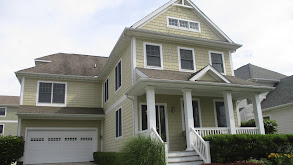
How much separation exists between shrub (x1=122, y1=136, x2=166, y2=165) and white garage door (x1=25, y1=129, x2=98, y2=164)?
31.1 ft

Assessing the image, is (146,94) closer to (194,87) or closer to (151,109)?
(151,109)

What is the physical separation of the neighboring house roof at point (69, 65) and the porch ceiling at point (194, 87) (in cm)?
863

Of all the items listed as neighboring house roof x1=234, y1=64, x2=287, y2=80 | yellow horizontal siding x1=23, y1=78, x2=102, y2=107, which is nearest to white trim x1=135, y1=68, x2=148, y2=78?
yellow horizontal siding x1=23, y1=78, x2=102, y2=107

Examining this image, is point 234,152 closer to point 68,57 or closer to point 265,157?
point 265,157

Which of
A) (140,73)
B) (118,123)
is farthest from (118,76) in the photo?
(140,73)

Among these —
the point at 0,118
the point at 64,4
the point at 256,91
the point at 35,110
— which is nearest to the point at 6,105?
the point at 0,118

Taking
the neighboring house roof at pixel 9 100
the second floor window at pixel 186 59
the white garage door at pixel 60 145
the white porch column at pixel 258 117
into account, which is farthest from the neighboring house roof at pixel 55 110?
the neighboring house roof at pixel 9 100

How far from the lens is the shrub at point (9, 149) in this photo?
552 inches

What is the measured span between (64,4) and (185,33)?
6.42m

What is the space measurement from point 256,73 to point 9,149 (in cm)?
1880

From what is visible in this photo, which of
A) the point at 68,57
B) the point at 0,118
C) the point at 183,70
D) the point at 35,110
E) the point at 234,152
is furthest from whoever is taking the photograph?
the point at 0,118

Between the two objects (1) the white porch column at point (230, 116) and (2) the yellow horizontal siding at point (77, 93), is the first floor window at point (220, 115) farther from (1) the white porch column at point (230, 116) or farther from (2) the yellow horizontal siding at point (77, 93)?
(2) the yellow horizontal siding at point (77, 93)

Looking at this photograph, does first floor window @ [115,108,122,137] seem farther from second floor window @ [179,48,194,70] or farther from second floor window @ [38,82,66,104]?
second floor window @ [38,82,66,104]

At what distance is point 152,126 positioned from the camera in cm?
962
